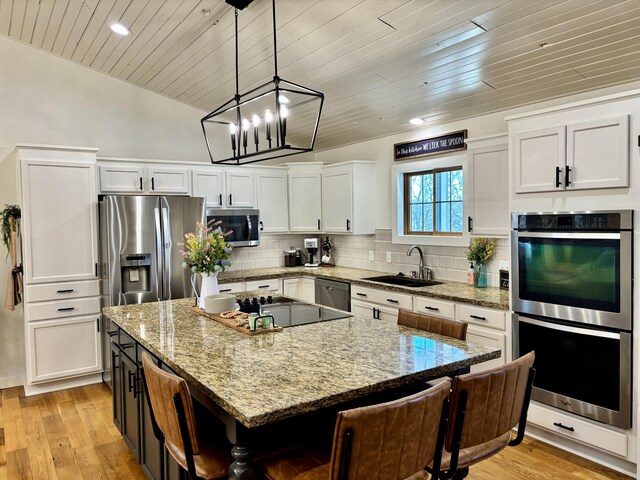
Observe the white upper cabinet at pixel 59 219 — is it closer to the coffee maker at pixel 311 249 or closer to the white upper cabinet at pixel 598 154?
the coffee maker at pixel 311 249

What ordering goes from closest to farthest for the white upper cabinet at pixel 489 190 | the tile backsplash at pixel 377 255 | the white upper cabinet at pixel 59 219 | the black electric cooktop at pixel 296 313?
the black electric cooktop at pixel 296 313 < the white upper cabinet at pixel 489 190 < the white upper cabinet at pixel 59 219 < the tile backsplash at pixel 377 255

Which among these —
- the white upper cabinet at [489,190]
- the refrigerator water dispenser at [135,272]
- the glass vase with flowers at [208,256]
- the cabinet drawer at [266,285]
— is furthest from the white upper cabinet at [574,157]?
the refrigerator water dispenser at [135,272]

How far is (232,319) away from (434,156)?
2.80 meters

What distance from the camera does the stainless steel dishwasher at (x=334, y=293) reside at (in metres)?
4.75

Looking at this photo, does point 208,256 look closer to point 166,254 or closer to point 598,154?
point 166,254

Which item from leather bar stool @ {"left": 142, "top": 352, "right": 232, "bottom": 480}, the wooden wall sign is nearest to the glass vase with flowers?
leather bar stool @ {"left": 142, "top": 352, "right": 232, "bottom": 480}

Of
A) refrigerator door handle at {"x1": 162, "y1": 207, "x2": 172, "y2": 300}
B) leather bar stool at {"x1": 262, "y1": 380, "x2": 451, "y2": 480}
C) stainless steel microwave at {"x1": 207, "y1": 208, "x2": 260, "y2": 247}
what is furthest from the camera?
stainless steel microwave at {"x1": 207, "y1": 208, "x2": 260, "y2": 247}

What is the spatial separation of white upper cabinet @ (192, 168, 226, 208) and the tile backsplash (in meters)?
0.80

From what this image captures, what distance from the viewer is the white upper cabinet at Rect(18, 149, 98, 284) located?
4.06m

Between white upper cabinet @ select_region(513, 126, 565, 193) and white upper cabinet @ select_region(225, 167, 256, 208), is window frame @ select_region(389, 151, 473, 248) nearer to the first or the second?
white upper cabinet @ select_region(513, 126, 565, 193)

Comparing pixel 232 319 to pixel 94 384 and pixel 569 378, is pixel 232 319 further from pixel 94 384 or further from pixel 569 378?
pixel 94 384

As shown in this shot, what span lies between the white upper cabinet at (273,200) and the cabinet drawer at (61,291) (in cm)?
199

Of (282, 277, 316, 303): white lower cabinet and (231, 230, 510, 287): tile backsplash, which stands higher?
(231, 230, 510, 287): tile backsplash

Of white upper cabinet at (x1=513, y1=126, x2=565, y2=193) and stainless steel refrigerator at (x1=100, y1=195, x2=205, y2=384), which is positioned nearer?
white upper cabinet at (x1=513, y1=126, x2=565, y2=193)
